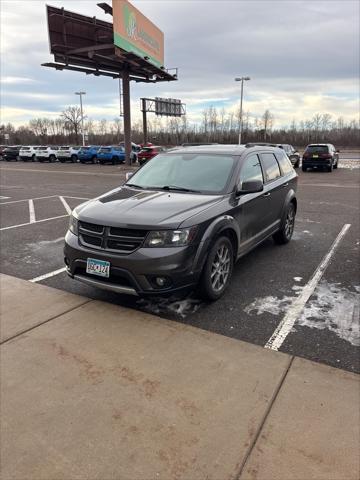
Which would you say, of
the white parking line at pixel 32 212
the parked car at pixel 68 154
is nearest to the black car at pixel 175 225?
the white parking line at pixel 32 212

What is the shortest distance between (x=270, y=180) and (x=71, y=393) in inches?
168

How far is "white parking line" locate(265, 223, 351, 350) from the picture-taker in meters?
3.49

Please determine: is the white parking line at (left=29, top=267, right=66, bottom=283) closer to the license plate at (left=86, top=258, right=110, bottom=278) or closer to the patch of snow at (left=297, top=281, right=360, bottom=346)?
the license plate at (left=86, top=258, right=110, bottom=278)

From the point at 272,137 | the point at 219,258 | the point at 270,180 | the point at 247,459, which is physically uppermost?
the point at 272,137

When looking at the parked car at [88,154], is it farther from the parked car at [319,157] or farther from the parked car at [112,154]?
the parked car at [319,157]

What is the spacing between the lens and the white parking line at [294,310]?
349 centimetres

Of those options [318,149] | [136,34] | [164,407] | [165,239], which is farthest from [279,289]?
[136,34]

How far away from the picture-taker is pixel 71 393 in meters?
2.78

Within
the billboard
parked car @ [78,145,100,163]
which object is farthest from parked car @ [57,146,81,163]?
the billboard

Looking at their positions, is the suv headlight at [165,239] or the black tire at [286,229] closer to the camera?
the suv headlight at [165,239]

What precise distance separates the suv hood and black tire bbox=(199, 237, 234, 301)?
47 centimetres

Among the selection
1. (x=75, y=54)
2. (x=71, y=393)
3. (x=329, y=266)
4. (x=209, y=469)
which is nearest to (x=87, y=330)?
(x=71, y=393)

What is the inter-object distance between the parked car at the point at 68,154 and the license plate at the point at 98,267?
36484 mm

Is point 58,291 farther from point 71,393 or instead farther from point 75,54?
point 75,54
